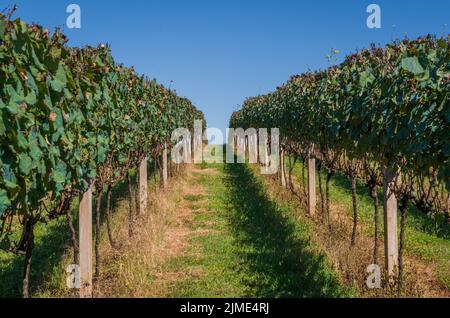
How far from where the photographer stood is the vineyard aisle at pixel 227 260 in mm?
6750

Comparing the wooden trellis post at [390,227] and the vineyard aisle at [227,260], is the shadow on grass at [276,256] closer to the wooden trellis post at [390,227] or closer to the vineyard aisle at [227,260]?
the vineyard aisle at [227,260]

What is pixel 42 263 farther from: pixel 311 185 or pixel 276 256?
pixel 311 185

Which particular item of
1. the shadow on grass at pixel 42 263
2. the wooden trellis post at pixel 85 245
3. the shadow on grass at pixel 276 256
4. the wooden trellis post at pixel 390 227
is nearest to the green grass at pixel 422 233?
the wooden trellis post at pixel 390 227

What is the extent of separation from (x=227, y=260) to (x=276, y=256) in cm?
78

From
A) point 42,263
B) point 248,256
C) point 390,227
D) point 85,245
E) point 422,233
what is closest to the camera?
point 85,245

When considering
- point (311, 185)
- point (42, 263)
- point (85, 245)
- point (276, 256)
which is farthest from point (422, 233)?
point (42, 263)

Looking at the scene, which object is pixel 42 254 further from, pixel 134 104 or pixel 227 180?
pixel 227 180

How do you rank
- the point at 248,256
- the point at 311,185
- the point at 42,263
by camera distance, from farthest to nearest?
1. the point at 311,185
2. the point at 248,256
3. the point at 42,263

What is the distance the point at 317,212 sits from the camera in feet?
37.0

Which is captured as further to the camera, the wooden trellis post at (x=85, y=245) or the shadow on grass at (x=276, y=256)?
the shadow on grass at (x=276, y=256)

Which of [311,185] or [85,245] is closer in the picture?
[85,245]

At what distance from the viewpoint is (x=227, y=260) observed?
8289 millimetres

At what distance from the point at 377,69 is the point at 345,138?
130 centimetres
